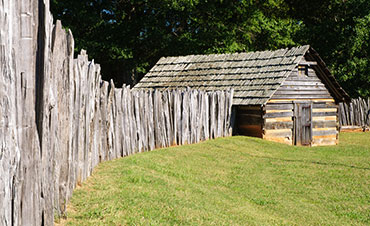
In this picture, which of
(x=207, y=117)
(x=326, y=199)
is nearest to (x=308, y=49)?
(x=207, y=117)

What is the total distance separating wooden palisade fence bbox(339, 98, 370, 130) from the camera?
92.1ft

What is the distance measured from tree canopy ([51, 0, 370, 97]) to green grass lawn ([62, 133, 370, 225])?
54.7ft

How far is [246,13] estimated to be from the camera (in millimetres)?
32062

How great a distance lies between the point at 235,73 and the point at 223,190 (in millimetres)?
11453

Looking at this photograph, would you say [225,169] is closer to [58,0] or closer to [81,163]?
[81,163]

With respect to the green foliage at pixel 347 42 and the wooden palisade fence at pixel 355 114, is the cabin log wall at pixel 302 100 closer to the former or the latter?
the wooden palisade fence at pixel 355 114

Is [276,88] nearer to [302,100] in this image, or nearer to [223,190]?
[302,100]

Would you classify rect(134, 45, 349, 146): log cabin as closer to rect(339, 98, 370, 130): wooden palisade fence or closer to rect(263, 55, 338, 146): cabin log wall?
rect(263, 55, 338, 146): cabin log wall

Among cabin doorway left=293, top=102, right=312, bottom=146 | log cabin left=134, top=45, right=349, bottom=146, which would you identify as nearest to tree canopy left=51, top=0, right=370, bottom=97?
log cabin left=134, top=45, right=349, bottom=146

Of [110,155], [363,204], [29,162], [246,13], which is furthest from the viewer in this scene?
[246,13]

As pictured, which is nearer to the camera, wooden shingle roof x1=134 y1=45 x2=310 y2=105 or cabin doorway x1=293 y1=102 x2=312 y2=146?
wooden shingle roof x1=134 y1=45 x2=310 y2=105

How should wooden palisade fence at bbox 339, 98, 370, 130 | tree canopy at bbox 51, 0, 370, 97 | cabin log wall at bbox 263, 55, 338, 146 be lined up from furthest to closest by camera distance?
1. tree canopy at bbox 51, 0, 370, 97
2. wooden palisade fence at bbox 339, 98, 370, 130
3. cabin log wall at bbox 263, 55, 338, 146

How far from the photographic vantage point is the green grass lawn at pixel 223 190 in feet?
21.5

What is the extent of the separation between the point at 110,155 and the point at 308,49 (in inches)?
467
